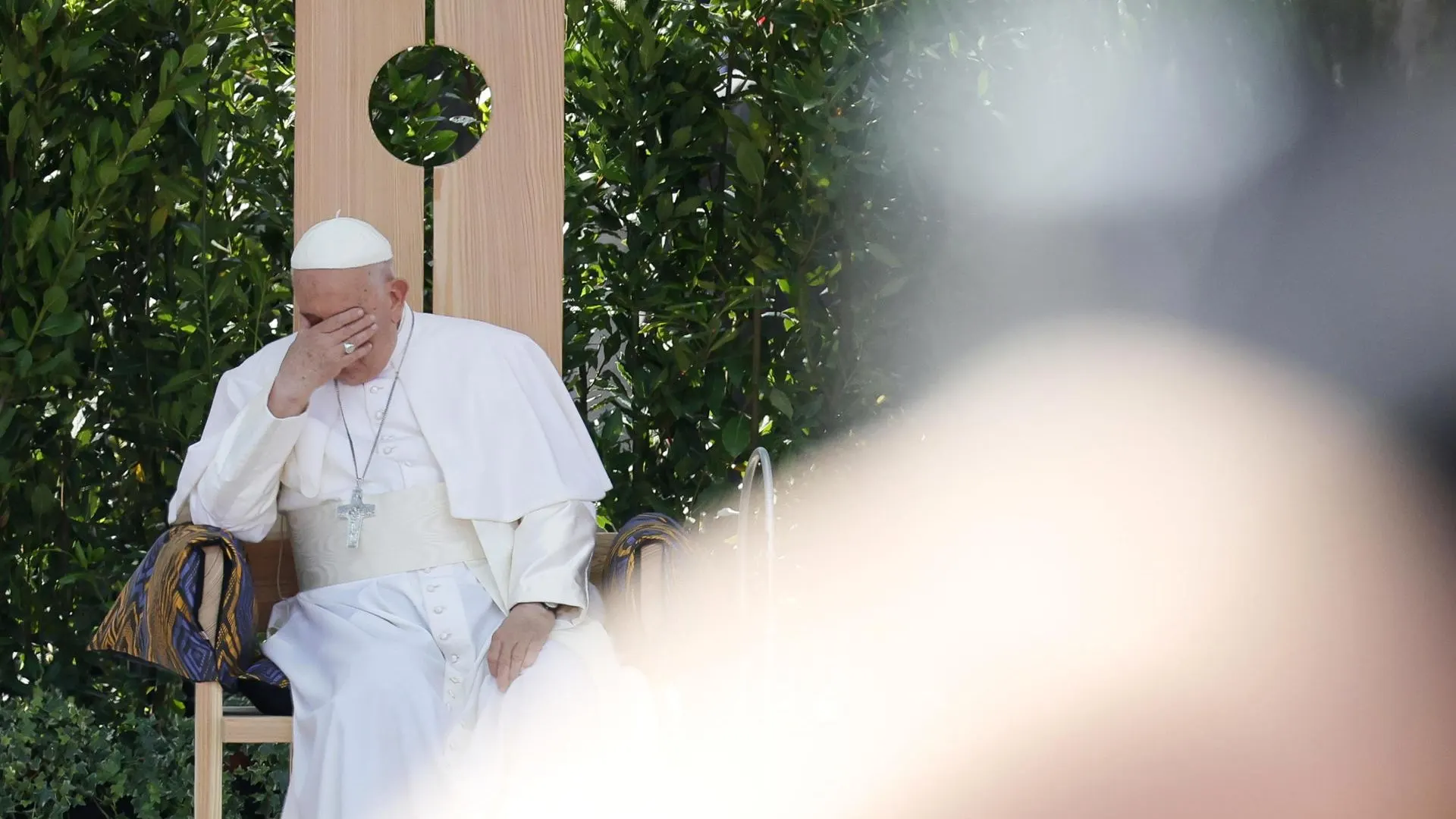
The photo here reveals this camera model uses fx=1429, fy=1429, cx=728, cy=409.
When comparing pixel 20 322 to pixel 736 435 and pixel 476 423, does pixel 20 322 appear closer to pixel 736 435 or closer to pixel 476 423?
pixel 476 423

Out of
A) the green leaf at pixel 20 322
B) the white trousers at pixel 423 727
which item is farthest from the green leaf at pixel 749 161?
the green leaf at pixel 20 322

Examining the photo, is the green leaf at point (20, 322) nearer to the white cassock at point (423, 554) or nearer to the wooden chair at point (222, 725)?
the white cassock at point (423, 554)

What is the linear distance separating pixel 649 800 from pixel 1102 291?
6.10 ft

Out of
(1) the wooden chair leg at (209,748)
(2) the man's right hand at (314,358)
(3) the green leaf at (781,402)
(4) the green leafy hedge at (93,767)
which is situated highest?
(2) the man's right hand at (314,358)

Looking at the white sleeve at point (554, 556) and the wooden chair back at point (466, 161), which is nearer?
the white sleeve at point (554, 556)

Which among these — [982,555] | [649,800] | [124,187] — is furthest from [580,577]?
[982,555]

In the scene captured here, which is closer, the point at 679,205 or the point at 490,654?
the point at 490,654

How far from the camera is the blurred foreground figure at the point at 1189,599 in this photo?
2.09ft

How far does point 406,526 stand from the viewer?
2795mm

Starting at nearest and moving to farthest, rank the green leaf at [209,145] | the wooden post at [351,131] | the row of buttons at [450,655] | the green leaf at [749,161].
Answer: the row of buttons at [450,655]
the wooden post at [351,131]
the green leaf at [209,145]
the green leaf at [749,161]

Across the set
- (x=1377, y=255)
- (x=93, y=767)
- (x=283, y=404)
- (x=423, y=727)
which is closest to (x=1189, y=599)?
(x=1377, y=255)

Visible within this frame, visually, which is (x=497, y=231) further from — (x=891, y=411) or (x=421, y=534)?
(x=891, y=411)

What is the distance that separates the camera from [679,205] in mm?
3512

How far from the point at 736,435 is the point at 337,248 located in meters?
1.19
